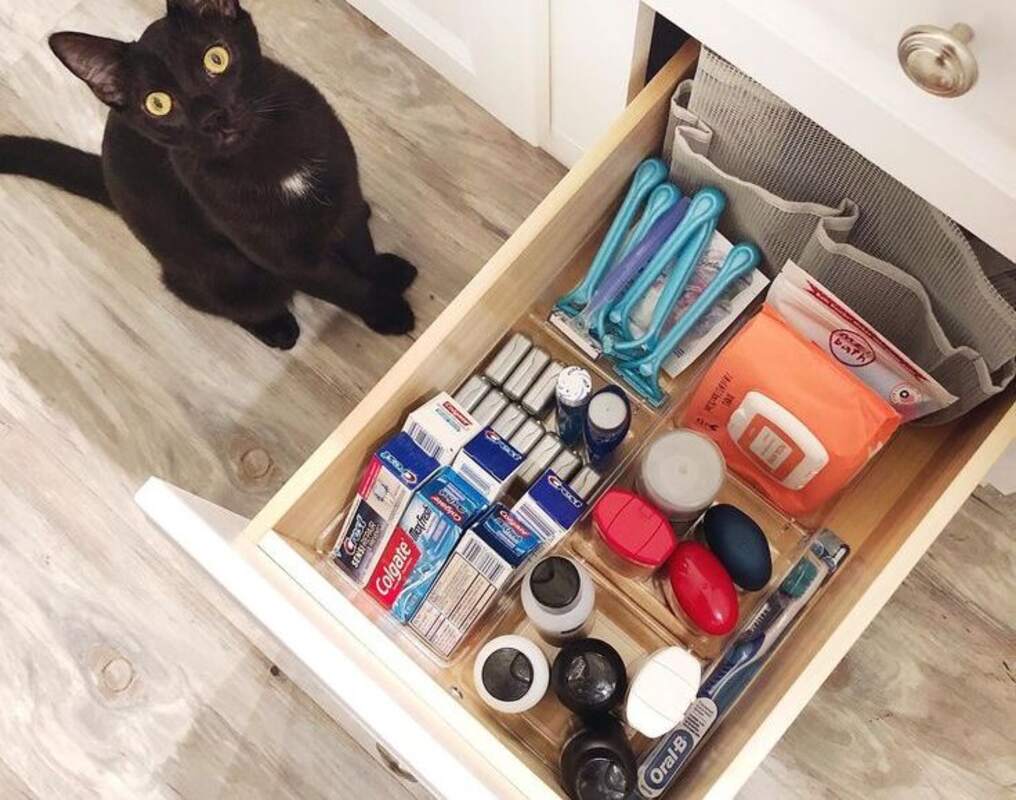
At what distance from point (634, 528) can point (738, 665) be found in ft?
0.46

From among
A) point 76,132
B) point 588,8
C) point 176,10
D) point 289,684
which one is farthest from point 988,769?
point 76,132

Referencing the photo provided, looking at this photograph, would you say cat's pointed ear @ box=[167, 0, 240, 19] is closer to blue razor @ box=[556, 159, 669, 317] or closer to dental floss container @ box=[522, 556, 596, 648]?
blue razor @ box=[556, 159, 669, 317]

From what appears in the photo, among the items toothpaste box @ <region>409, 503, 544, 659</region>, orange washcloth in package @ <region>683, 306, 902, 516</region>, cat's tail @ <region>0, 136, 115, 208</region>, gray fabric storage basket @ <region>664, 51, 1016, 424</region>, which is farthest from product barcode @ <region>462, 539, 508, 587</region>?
cat's tail @ <region>0, 136, 115, 208</region>

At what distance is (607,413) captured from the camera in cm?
79

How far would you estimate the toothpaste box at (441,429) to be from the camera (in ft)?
2.50

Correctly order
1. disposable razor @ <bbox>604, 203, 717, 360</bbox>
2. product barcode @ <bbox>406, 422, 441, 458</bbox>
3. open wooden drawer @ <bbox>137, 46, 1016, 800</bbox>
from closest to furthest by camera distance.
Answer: open wooden drawer @ <bbox>137, 46, 1016, 800</bbox>, product barcode @ <bbox>406, 422, 441, 458</bbox>, disposable razor @ <bbox>604, 203, 717, 360</bbox>

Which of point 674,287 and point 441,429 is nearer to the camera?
point 441,429

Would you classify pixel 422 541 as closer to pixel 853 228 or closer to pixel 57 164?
pixel 853 228

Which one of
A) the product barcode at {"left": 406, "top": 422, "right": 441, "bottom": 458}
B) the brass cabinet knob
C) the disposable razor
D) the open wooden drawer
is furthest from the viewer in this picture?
the disposable razor

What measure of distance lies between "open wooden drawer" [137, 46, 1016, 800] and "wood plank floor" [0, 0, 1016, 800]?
28 cm

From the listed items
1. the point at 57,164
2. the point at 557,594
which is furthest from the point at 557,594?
the point at 57,164

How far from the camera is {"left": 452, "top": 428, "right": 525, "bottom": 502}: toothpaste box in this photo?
75 centimetres

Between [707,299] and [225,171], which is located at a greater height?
[707,299]

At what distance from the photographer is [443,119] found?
123 cm
